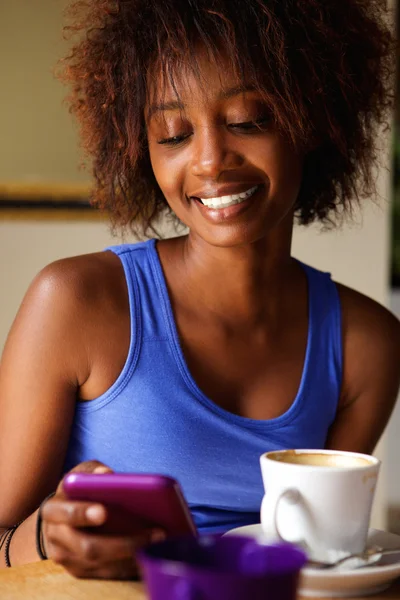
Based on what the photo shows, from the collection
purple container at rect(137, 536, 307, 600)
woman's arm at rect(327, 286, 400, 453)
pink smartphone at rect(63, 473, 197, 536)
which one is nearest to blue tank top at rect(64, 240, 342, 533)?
woman's arm at rect(327, 286, 400, 453)

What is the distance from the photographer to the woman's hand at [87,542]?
0.68 m

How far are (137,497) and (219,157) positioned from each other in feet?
2.00

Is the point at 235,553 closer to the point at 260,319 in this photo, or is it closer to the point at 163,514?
the point at 163,514

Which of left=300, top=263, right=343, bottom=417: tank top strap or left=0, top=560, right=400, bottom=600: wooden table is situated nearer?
left=0, top=560, right=400, bottom=600: wooden table

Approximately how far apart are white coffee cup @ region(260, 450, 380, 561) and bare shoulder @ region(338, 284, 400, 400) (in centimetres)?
59

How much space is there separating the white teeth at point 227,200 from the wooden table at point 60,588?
56 cm

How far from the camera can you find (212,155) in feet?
3.70

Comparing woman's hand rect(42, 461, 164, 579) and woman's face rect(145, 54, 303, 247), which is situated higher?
woman's face rect(145, 54, 303, 247)

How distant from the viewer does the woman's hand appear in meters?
0.68

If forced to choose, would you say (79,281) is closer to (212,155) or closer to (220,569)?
(212,155)

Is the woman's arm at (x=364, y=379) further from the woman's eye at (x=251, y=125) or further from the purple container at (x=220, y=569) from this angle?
the purple container at (x=220, y=569)

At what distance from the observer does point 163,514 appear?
0.65m

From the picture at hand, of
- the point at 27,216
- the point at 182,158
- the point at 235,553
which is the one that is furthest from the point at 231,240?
the point at 27,216

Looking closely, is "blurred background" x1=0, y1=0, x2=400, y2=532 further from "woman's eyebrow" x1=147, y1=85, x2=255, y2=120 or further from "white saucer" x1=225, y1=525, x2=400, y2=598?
"white saucer" x1=225, y1=525, x2=400, y2=598
